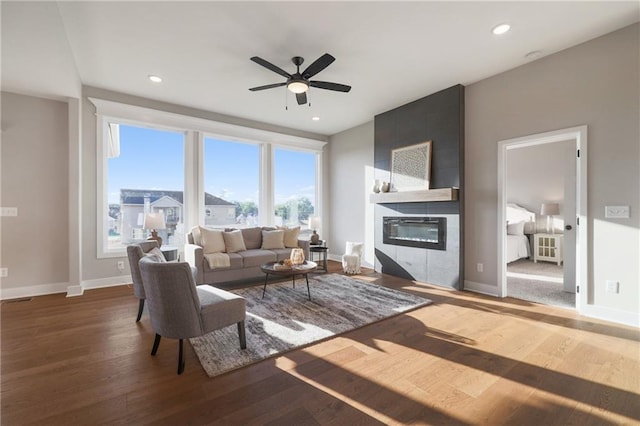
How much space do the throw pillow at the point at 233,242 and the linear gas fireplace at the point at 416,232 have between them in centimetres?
272

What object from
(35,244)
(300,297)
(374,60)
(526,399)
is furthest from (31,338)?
(374,60)

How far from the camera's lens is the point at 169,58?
347 cm

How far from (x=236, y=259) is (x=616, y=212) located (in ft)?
15.9

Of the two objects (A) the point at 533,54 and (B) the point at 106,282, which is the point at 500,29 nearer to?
(A) the point at 533,54

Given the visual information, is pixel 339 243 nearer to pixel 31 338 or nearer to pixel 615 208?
pixel 615 208

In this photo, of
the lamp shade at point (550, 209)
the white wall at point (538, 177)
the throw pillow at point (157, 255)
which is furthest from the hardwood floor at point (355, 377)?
the white wall at point (538, 177)

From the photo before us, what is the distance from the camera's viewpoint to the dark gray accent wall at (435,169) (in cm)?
427

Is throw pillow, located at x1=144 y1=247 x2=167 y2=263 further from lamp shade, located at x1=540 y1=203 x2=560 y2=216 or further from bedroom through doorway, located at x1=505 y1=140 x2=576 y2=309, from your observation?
lamp shade, located at x1=540 y1=203 x2=560 y2=216

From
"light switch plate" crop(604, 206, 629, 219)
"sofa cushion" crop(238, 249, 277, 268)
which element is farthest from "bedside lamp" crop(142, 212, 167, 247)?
"light switch plate" crop(604, 206, 629, 219)

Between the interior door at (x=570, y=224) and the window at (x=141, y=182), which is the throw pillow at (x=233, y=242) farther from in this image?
the interior door at (x=570, y=224)

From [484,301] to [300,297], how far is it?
248cm

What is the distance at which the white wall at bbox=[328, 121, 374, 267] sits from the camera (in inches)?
240

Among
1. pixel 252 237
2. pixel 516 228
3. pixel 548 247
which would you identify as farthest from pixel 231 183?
pixel 548 247

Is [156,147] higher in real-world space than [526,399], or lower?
higher
